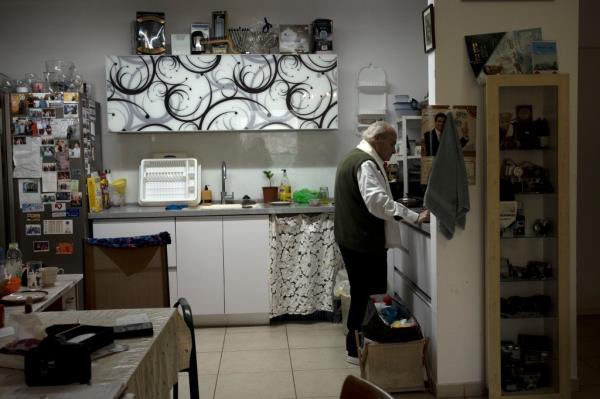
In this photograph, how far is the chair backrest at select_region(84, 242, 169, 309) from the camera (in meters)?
2.98

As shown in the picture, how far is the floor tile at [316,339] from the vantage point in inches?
172

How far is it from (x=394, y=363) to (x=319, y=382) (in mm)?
515

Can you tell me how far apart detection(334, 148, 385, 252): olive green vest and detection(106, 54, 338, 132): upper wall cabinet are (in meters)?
1.27

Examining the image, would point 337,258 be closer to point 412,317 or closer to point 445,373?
point 412,317

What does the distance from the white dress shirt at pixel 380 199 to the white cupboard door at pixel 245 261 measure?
1.25 metres

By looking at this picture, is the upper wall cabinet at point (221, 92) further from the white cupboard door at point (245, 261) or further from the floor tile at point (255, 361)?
the floor tile at point (255, 361)

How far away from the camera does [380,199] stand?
3.62 metres

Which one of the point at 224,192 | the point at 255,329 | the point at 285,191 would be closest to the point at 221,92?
the point at 224,192

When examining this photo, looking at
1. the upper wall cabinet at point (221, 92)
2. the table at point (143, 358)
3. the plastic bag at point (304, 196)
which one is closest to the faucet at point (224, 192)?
the upper wall cabinet at point (221, 92)

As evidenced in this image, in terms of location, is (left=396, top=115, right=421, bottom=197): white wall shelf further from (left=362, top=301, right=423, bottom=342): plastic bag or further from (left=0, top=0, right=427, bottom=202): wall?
(left=362, top=301, right=423, bottom=342): plastic bag

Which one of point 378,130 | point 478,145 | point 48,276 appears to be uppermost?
point 378,130

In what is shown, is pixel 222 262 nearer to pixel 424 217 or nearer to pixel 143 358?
pixel 424 217

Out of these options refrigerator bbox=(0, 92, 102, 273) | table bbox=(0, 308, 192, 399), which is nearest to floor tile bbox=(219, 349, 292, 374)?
table bbox=(0, 308, 192, 399)

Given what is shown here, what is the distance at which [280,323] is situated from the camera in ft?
16.1
